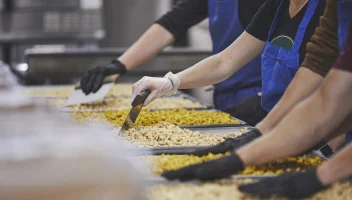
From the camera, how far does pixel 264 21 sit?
2320 millimetres

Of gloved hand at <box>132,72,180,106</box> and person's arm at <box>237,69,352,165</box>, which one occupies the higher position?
→ person's arm at <box>237,69,352,165</box>

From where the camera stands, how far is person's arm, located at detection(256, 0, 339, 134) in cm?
159

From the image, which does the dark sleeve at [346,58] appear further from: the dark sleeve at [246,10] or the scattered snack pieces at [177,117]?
the dark sleeve at [246,10]

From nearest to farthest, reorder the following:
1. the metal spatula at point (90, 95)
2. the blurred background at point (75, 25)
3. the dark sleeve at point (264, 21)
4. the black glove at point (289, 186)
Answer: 1. the black glove at point (289, 186)
2. the dark sleeve at point (264, 21)
3. the metal spatula at point (90, 95)
4. the blurred background at point (75, 25)

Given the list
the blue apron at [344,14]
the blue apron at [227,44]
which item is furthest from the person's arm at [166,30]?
the blue apron at [344,14]

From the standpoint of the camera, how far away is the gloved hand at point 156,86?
7.84ft

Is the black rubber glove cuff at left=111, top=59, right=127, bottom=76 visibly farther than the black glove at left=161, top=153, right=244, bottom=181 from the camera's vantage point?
Yes

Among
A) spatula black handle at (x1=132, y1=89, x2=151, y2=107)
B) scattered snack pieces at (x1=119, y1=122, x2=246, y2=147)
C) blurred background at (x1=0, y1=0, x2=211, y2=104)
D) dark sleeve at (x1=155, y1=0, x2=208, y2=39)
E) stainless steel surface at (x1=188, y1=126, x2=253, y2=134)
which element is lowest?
blurred background at (x1=0, y1=0, x2=211, y2=104)

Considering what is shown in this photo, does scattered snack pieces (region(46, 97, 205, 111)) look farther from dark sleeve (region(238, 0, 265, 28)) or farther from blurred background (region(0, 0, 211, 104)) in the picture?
blurred background (region(0, 0, 211, 104))

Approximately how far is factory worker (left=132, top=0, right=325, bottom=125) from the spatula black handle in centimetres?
2

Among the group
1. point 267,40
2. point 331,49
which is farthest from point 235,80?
point 331,49

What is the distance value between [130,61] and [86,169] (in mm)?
2416

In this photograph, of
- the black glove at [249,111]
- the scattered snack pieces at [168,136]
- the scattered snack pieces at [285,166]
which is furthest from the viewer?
the black glove at [249,111]

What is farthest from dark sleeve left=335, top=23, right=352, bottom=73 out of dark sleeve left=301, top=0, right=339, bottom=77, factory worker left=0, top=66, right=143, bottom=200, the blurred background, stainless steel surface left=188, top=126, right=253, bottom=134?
the blurred background
